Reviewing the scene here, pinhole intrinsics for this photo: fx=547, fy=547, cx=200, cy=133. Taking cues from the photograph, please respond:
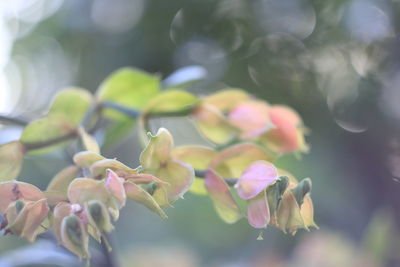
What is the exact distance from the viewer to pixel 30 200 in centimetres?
45

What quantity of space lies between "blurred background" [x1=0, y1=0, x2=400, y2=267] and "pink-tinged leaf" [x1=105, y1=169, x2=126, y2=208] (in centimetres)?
52

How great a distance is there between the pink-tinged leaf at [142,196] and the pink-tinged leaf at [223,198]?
0.11m

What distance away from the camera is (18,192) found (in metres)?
0.45

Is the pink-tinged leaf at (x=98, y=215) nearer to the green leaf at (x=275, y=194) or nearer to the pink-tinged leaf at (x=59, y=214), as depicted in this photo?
the pink-tinged leaf at (x=59, y=214)

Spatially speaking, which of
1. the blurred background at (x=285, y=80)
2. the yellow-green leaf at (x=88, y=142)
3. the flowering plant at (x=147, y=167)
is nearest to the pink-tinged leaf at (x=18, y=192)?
the flowering plant at (x=147, y=167)

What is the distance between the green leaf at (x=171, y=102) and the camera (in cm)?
71

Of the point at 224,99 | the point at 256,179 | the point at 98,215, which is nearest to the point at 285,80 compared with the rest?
the point at 224,99

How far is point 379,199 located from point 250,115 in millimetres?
533

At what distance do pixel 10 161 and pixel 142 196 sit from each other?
0.20 meters

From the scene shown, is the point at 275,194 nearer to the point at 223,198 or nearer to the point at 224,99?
the point at 223,198

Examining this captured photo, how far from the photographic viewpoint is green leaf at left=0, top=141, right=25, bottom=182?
0.56 meters

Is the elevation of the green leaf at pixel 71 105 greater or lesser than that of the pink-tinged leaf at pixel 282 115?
greater

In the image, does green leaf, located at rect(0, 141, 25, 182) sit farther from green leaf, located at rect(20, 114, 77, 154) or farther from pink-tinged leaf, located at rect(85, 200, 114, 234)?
pink-tinged leaf, located at rect(85, 200, 114, 234)

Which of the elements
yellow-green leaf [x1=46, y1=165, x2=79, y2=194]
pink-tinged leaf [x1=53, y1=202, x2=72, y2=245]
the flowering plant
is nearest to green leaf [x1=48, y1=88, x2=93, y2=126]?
the flowering plant
